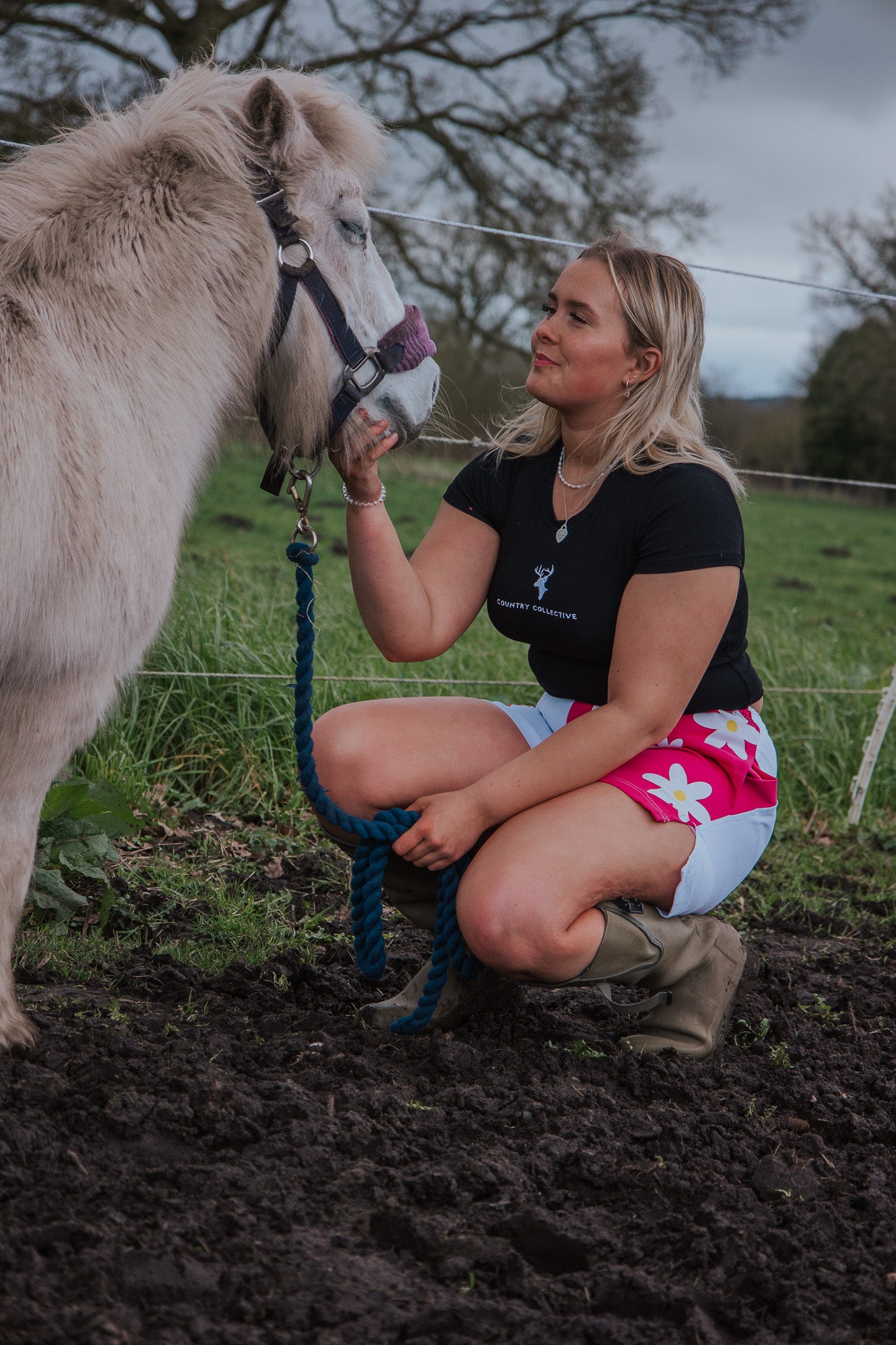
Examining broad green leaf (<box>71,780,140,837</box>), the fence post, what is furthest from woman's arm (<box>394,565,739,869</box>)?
the fence post

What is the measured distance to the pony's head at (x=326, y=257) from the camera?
194 centimetres

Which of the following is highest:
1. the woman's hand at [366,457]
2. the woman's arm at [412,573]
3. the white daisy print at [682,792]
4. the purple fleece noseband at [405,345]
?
the purple fleece noseband at [405,345]

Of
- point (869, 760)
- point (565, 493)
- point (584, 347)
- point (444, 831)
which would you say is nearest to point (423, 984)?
point (444, 831)

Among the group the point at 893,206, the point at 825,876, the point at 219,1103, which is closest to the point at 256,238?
the point at 219,1103

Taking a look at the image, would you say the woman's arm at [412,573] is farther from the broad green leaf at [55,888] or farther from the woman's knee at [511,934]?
the broad green leaf at [55,888]

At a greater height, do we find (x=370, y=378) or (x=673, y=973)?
(x=370, y=378)

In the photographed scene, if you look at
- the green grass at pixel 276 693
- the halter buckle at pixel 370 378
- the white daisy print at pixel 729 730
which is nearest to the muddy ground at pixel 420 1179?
the white daisy print at pixel 729 730

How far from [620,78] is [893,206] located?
14502mm

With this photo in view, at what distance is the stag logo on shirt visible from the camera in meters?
2.24

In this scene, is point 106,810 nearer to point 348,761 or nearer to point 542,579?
point 348,761

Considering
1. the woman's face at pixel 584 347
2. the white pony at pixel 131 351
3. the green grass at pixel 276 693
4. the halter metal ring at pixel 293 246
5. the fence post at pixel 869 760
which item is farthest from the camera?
Answer: the fence post at pixel 869 760

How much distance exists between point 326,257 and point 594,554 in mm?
789

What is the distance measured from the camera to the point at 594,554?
2.19m

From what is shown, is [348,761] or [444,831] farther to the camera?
[348,761]
